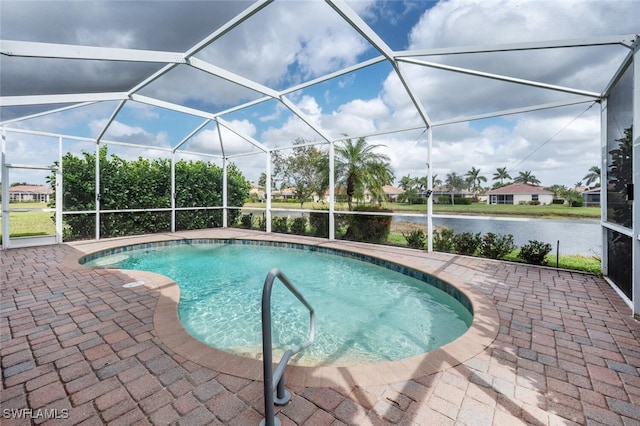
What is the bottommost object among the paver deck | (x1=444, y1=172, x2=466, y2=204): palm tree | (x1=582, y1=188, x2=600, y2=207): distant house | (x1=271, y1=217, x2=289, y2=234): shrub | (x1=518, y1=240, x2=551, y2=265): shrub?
the paver deck

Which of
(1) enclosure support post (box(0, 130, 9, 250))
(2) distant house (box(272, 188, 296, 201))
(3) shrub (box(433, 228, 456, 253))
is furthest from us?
(2) distant house (box(272, 188, 296, 201))

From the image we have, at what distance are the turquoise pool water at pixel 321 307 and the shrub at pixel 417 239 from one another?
6.00 feet

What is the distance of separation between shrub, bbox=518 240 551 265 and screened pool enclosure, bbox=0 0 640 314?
95cm

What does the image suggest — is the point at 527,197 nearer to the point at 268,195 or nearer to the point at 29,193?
→ the point at 268,195

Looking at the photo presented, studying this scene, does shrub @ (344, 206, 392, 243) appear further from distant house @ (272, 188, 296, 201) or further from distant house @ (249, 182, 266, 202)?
distant house @ (249, 182, 266, 202)

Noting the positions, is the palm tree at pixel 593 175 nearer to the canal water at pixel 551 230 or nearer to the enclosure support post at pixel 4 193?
the canal water at pixel 551 230

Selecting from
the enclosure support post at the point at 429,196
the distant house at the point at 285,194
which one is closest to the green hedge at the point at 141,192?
the distant house at the point at 285,194

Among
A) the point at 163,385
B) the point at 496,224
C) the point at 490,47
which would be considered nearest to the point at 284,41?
the point at 490,47

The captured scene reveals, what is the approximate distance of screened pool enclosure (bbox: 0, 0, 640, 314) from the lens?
3.86 metres

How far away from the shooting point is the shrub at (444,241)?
24.5 ft

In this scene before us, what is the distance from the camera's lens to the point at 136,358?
8.30 feet

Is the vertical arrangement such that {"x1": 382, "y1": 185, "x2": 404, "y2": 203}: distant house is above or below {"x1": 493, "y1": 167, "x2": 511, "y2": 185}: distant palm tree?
below

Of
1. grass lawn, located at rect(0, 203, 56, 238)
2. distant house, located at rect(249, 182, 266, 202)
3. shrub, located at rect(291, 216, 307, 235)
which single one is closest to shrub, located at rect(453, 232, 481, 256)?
shrub, located at rect(291, 216, 307, 235)

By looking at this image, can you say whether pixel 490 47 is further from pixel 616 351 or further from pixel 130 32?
pixel 130 32
